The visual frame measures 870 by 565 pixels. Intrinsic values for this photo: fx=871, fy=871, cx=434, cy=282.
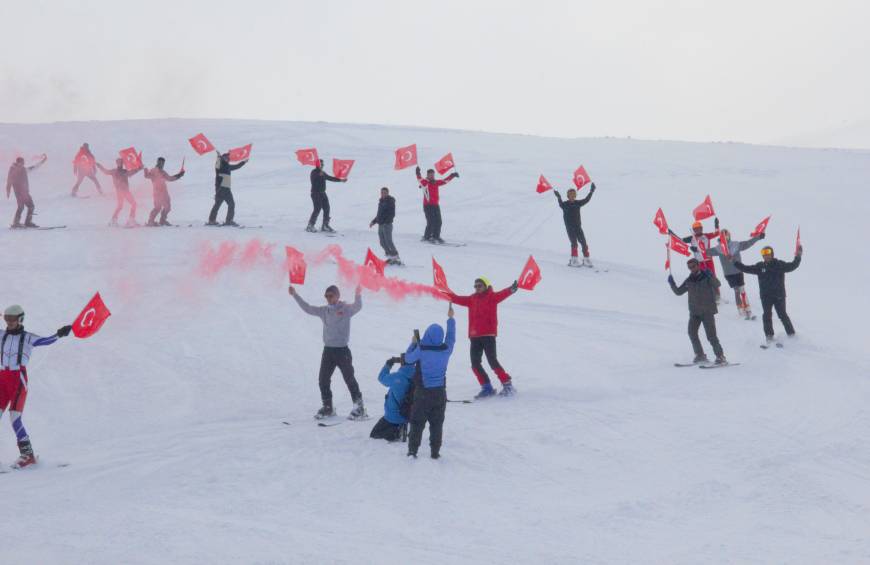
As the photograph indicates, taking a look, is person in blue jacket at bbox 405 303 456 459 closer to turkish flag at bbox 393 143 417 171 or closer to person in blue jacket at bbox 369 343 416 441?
person in blue jacket at bbox 369 343 416 441

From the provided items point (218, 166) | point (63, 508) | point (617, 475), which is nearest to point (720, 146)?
point (218, 166)

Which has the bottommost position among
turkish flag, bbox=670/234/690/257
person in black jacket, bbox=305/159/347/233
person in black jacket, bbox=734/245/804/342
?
person in black jacket, bbox=734/245/804/342

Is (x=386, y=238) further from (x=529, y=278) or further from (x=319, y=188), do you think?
(x=529, y=278)

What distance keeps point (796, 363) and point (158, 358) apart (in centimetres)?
869

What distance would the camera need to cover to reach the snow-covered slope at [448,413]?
656 centimetres

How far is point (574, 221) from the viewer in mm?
17156

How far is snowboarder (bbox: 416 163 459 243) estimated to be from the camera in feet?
58.0

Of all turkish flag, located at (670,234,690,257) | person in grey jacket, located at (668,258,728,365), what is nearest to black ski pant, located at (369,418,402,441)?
person in grey jacket, located at (668,258,728,365)

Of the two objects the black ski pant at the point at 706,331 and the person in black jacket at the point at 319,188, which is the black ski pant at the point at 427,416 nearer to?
the black ski pant at the point at 706,331

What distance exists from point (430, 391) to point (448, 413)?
1.67 metres

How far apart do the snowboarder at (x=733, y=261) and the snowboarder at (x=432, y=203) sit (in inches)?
219

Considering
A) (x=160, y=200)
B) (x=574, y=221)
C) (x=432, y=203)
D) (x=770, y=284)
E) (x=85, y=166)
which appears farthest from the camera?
(x=85, y=166)

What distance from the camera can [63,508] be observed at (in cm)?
697

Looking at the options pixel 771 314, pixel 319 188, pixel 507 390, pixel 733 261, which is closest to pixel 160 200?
pixel 319 188
